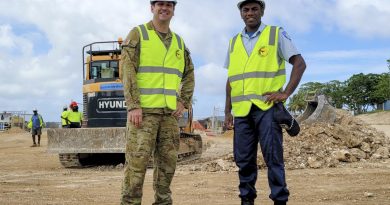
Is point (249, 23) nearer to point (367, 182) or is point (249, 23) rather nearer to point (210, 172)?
point (367, 182)

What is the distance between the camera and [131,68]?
14.3ft

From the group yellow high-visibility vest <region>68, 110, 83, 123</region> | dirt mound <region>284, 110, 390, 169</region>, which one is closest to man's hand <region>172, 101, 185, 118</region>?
dirt mound <region>284, 110, 390, 169</region>

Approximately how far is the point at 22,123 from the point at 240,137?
44.6 metres

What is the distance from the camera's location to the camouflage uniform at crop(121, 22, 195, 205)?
14.2ft

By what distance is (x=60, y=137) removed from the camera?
11617mm

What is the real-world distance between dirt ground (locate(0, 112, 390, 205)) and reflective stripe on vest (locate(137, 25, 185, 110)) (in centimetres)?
237

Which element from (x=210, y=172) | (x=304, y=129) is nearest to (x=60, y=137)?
(x=210, y=172)

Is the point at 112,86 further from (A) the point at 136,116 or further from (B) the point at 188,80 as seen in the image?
(A) the point at 136,116

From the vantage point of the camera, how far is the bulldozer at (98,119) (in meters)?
11.3

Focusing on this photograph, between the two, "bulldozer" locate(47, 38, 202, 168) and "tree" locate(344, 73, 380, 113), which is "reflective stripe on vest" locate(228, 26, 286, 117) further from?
"tree" locate(344, 73, 380, 113)

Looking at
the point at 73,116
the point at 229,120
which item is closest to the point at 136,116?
the point at 229,120

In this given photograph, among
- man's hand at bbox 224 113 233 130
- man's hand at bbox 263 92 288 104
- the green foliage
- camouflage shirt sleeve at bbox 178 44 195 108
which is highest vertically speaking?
the green foliage

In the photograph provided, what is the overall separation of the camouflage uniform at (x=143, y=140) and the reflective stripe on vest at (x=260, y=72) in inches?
26.8

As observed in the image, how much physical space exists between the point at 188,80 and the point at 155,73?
51 cm
